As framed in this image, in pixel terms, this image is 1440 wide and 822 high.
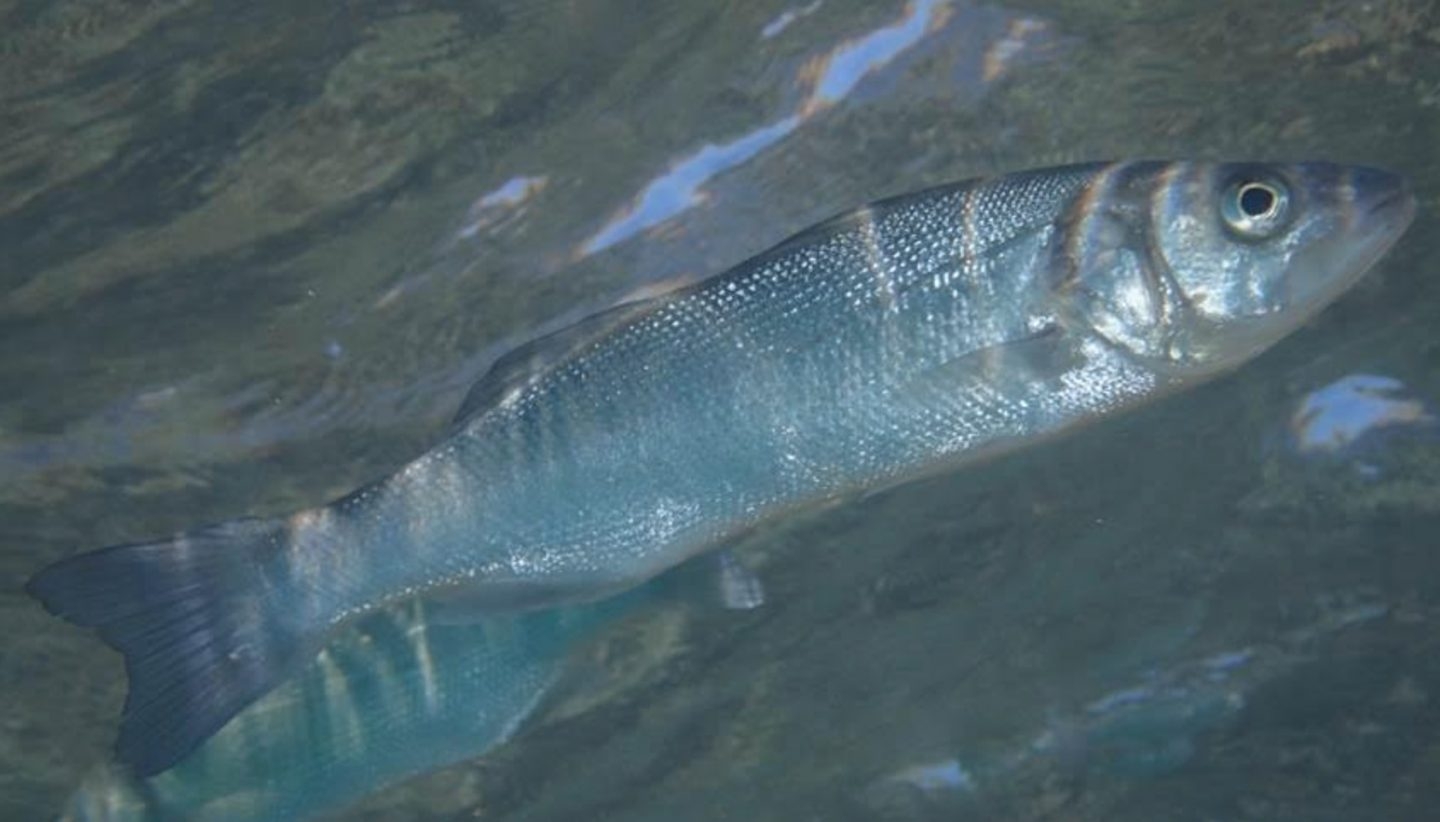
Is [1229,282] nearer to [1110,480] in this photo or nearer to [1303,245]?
[1303,245]

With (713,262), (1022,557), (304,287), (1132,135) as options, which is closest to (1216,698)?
(1022,557)

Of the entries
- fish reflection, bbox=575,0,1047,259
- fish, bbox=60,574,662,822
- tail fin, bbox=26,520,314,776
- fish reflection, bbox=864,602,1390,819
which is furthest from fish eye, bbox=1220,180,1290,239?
fish reflection, bbox=864,602,1390,819

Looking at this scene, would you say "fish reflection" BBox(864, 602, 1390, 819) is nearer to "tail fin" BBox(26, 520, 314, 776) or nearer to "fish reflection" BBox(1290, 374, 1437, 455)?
"fish reflection" BBox(1290, 374, 1437, 455)

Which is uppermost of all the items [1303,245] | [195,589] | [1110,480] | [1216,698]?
[1303,245]

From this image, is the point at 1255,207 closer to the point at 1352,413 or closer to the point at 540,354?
the point at 540,354

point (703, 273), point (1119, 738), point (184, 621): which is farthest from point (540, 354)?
point (1119, 738)

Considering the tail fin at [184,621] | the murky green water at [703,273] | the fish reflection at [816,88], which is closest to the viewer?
the tail fin at [184,621]

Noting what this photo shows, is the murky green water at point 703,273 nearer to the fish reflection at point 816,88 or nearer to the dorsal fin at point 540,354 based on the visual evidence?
the fish reflection at point 816,88

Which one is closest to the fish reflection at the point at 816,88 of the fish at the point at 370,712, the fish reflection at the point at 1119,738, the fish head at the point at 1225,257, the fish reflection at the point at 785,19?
the fish reflection at the point at 785,19
